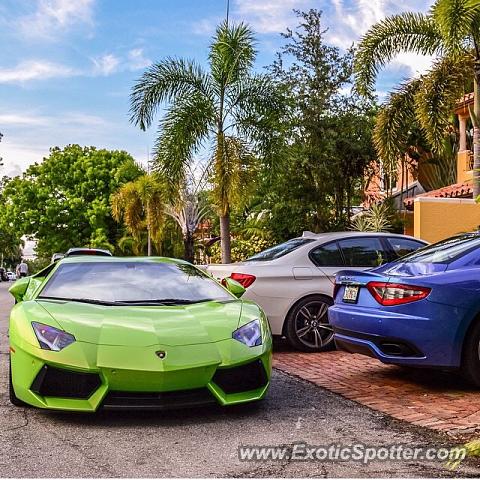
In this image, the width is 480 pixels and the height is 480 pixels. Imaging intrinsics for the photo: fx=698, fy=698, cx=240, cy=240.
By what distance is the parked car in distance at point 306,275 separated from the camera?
8.70 metres

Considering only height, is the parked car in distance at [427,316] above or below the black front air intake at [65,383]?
above

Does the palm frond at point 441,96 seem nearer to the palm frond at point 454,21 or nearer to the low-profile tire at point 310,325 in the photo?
the palm frond at point 454,21

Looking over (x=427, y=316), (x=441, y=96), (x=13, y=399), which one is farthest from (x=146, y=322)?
(x=441, y=96)

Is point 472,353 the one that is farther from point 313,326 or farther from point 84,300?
point 84,300

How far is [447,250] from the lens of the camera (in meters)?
6.80

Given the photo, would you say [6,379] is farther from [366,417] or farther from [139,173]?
[139,173]

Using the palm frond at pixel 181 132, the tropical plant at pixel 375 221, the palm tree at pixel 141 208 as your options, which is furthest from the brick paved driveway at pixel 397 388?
the palm tree at pixel 141 208

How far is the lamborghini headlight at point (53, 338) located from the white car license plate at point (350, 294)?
286 centimetres

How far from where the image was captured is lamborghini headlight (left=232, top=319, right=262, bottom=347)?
541 centimetres

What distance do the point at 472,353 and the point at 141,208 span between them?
33.2 m

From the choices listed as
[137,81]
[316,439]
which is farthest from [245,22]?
[316,439]

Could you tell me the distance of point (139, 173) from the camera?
49.8 meters

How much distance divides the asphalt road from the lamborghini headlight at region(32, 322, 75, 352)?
1.92 ft

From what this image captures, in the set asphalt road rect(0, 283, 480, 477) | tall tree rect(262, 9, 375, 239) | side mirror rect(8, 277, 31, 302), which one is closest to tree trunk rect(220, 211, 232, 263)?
tall tree rect(262, 9, 375, 239)
